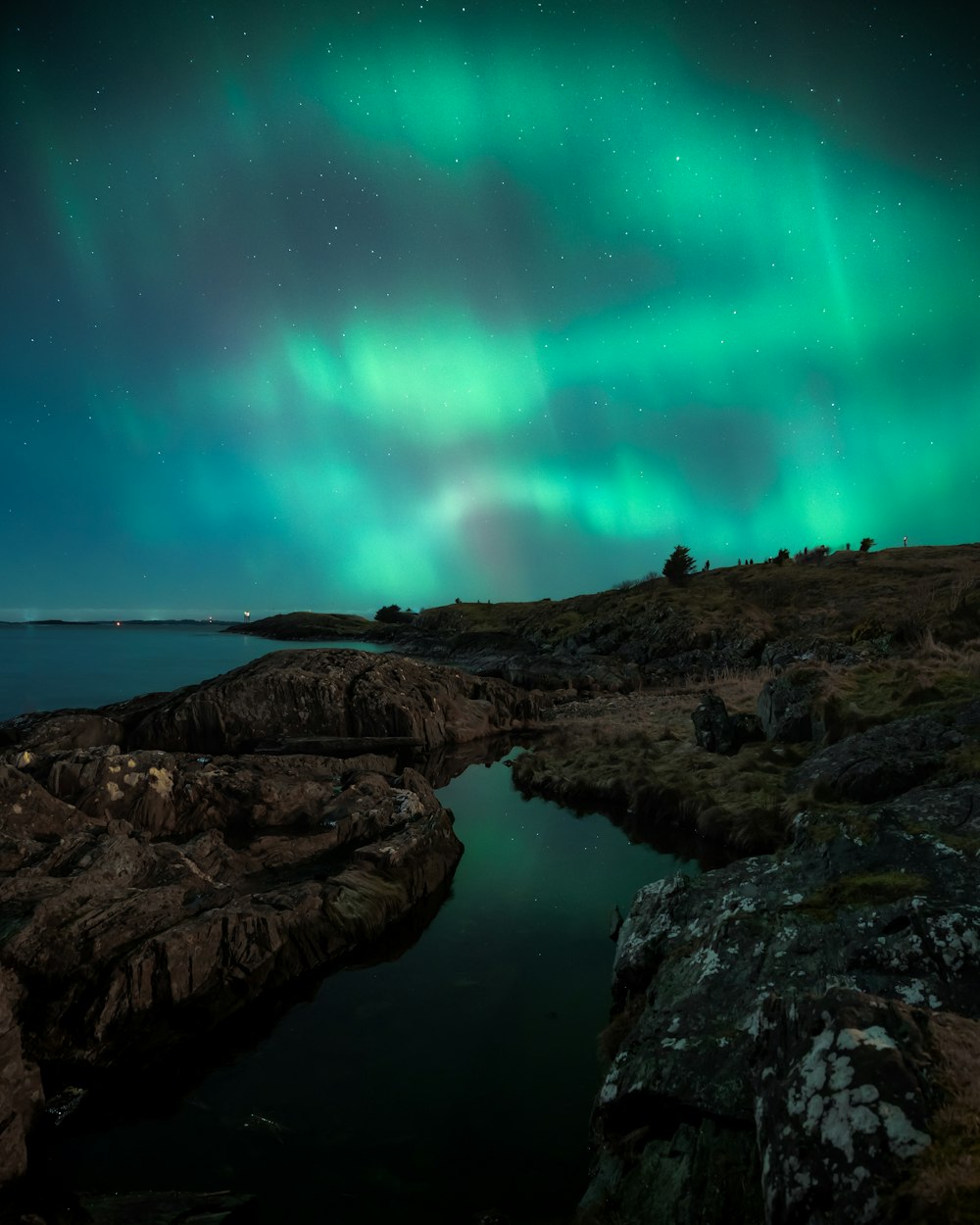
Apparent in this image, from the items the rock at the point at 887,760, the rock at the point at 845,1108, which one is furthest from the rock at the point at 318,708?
the rock at the point at 845,1108

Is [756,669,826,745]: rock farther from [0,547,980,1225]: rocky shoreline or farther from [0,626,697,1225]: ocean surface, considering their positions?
[0,626,697,1225]: ocean surface

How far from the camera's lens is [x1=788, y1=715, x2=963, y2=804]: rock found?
14.9 meters

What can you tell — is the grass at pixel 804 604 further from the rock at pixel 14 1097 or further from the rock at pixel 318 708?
the rock at pixel 14 1097

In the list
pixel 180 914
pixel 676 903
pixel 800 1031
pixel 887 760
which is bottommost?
pixel 180 914

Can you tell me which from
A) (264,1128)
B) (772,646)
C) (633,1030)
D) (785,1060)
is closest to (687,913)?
(633,1030)

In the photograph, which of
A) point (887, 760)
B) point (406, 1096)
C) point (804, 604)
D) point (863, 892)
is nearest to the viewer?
point (863, 892)

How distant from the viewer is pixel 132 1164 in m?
8.49

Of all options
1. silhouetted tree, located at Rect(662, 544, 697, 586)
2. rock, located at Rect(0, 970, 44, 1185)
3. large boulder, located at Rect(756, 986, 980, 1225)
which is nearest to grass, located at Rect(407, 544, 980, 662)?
silhouetted tree, located at Rect(662, 544, 697, 586)

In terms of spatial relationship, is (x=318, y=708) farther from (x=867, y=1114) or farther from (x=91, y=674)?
(x=91, y=674)

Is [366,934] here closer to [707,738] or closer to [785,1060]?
[785,1060]

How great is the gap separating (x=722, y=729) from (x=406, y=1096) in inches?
849

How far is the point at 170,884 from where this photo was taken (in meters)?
14.2

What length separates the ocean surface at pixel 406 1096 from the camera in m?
8.18

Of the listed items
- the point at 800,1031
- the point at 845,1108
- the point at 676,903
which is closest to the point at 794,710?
the point at 676,903
